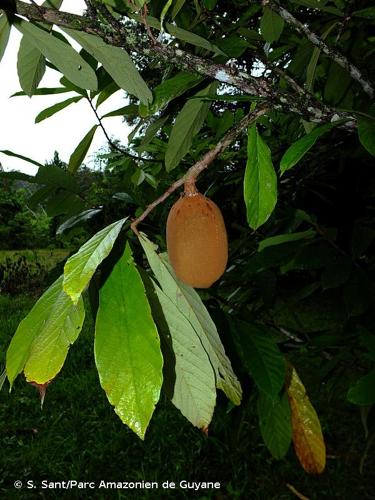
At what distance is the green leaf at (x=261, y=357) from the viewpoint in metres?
0.82

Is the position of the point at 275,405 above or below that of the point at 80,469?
above

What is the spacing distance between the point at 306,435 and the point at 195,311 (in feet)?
1.50

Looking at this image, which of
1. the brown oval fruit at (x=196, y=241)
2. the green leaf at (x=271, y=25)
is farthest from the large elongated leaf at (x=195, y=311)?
the green leaf at (x=271, y=25)

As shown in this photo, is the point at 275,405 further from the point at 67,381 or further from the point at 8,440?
the point at 67,381

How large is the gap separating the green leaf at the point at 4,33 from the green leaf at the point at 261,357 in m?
0.63

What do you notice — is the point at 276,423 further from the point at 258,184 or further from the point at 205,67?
the point at 205,67

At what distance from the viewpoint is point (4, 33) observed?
24.1 inches

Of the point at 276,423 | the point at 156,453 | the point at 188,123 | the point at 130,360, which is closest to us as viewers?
the point at 130,360

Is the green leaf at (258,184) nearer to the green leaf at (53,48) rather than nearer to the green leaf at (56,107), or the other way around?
the green leaf at (53,48)

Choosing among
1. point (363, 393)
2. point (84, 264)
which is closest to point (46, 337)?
point (84, 264)

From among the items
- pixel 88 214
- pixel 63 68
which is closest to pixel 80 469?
pixel 88 214

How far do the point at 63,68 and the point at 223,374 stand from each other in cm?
42

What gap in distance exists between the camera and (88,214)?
1222mm

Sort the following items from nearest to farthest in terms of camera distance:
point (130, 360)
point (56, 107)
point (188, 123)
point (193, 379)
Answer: point (130, 360) < point (193, 379) < point (188, 123) < point (56, 107)
